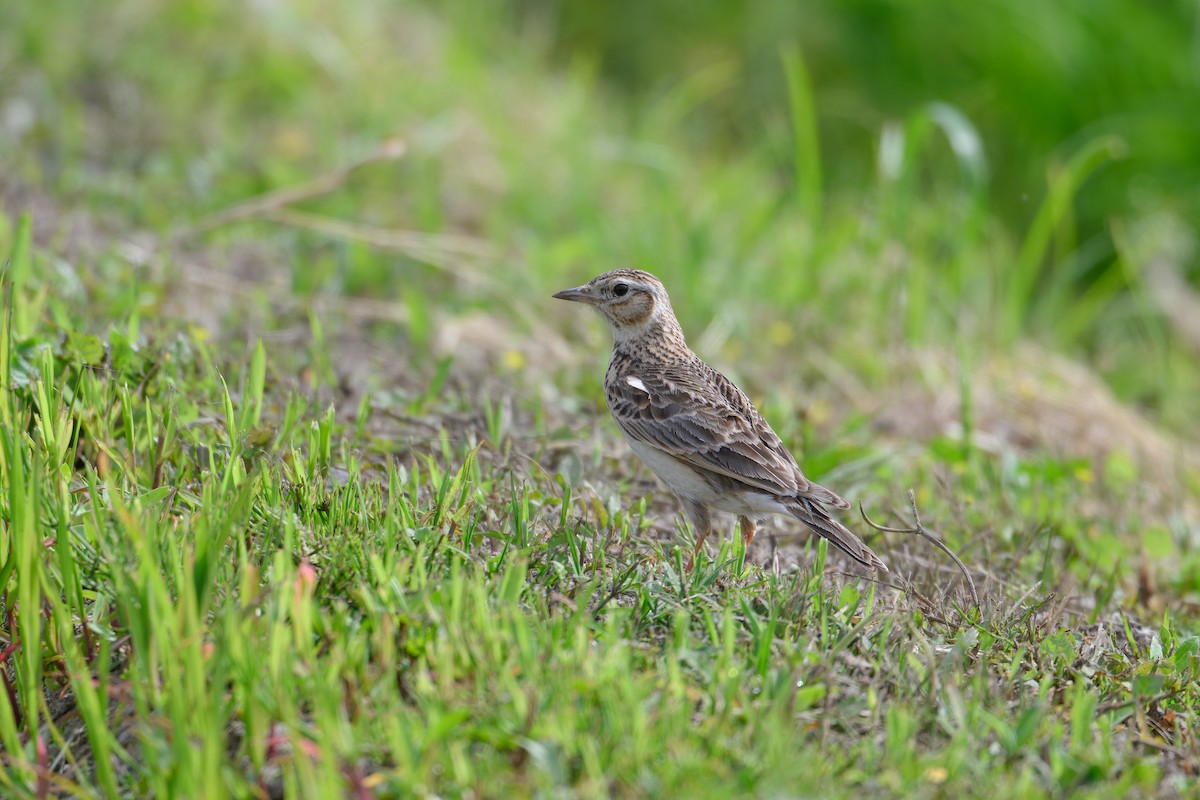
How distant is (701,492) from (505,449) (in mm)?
813

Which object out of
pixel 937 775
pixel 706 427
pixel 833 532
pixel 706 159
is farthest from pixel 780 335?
pixel 937 775

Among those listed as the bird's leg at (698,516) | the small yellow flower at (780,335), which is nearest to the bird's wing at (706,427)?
the bird's leg at (698,516)

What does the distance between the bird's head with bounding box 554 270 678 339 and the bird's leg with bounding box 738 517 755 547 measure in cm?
102

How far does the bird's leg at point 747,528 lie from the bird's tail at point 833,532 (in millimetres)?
278

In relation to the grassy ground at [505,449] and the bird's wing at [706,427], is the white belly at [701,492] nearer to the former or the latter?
the bird's wing at [706,427]

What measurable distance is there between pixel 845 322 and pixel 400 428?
3.12 meters

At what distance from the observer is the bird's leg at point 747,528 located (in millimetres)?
4555

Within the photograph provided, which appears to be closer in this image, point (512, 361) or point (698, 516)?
point (698, 516)

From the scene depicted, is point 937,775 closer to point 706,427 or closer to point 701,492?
point 701,492

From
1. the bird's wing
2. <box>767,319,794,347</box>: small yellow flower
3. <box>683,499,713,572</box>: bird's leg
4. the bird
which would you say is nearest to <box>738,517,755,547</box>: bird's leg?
the bird

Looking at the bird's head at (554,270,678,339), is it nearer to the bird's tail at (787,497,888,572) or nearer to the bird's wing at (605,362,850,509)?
the bird's wing at (605,362,850,509)

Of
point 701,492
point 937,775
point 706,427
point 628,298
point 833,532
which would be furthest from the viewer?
point 628,298

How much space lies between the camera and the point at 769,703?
3.18m

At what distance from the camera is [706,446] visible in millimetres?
4535
